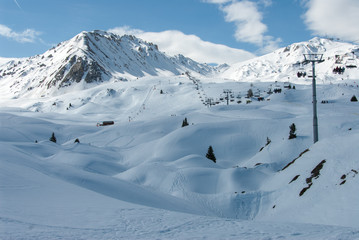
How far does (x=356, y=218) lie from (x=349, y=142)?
32.0 ft

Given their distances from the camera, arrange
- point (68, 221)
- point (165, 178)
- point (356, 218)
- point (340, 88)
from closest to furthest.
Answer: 1. point (68, 221)
2. point (356, 218)
3. point (165, 178)
4. point (340, 88)

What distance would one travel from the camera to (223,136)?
44625 millimetres

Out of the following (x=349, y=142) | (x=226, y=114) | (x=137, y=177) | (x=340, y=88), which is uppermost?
(x=340, y=88)

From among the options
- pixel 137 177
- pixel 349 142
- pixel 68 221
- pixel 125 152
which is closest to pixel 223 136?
pixel 125 152

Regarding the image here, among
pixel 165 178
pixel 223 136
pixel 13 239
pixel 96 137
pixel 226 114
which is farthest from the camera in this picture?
pixel 226 114

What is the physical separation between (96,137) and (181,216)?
5181 cm

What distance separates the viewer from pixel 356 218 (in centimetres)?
1108

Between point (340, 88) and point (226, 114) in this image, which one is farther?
point (340, 88)

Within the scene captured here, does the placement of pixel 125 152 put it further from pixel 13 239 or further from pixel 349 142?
pixel 13 239

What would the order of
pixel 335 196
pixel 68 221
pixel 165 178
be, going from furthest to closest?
pixel 165 178 → pixel 335 196 → pixel 68 221

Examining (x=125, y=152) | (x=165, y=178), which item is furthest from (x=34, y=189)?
(x=125, y=152)

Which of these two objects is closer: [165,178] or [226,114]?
[165,178]

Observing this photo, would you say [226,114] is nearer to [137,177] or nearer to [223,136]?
[223,136]

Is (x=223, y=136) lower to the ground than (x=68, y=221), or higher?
higher
